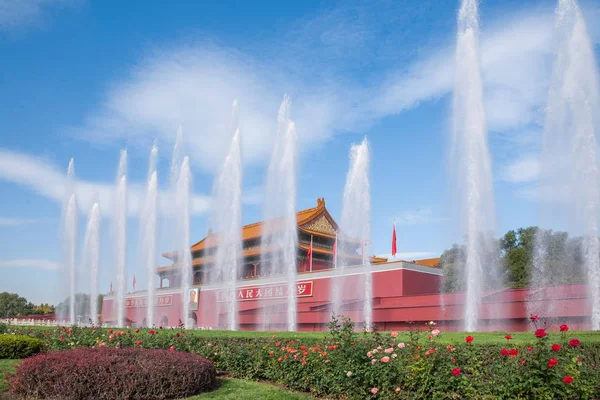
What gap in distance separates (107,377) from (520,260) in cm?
2913

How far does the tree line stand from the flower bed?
25.8ft

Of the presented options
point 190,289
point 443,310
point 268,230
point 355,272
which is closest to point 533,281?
point 443,310

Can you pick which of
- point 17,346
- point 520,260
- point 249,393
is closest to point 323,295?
point 520,260

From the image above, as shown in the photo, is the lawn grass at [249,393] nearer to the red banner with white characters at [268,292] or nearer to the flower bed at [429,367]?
the flower bed at [429,367]

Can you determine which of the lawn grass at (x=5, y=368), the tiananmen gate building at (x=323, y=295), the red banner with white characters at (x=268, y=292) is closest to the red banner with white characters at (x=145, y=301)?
the tiananmen gate building at (x=323, y=295)

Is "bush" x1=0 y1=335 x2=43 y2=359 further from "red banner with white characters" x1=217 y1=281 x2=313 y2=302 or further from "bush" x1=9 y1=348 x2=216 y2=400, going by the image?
"red banner with white characters" x1=217 y1=281 x2=313 y2=302

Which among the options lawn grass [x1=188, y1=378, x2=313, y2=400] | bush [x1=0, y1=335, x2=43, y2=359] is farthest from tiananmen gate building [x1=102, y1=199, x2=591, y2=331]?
bush [x1=0, y1=335, x2=43, y2=359]

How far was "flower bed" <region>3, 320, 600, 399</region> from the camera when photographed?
5.35 m

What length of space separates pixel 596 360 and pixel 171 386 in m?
5.14

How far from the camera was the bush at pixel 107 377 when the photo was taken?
22.4ft

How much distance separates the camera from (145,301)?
3856 cm

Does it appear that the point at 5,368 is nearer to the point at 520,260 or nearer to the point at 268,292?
the point at 268,292

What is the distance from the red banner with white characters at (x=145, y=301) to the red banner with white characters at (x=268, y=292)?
6601 millimetres

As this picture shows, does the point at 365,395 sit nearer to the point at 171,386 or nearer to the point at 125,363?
the point at 171,386
